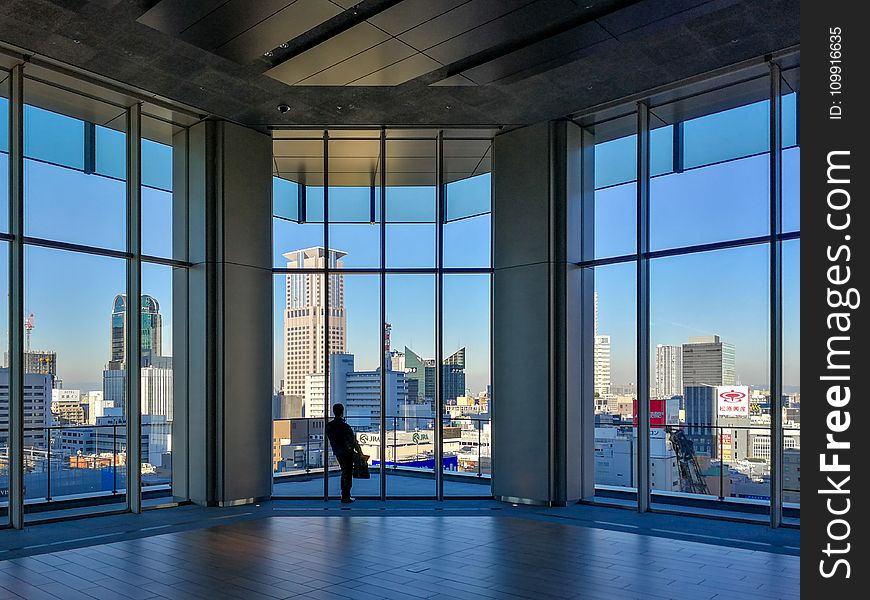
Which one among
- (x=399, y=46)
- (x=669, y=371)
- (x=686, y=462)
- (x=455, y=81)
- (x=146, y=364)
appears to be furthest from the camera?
(x=146, y=364)

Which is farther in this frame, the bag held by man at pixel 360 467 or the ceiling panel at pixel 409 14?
the bag held by man at pixel 360 467

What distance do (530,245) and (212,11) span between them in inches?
219

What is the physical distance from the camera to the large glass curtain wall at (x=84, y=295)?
902 centimetres

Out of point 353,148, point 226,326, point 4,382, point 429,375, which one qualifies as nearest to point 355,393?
point 429,375

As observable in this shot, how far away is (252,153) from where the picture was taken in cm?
1125

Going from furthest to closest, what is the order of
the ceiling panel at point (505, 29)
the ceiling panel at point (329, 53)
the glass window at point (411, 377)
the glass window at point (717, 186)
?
the glass window at point (411, 377)
the glass window at point (717, 186)
the ceiling panel at point (329, 53)
the ceiling panel at point (505, 29)

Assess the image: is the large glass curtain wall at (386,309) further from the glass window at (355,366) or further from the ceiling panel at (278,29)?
the ceiling panel at (278,29)

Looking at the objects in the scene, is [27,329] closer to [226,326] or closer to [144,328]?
[144,328]

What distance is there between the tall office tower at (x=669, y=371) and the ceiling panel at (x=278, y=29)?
6.12 metres

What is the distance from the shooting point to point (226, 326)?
10.8 metres

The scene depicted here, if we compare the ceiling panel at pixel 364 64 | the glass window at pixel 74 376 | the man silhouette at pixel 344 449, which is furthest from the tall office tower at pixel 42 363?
the ceiling panel at pixel 364 64

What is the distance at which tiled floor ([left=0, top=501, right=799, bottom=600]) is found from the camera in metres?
6.36

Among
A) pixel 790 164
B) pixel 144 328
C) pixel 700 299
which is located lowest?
pixel 144 328

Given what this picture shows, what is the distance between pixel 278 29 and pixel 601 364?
6352mm
